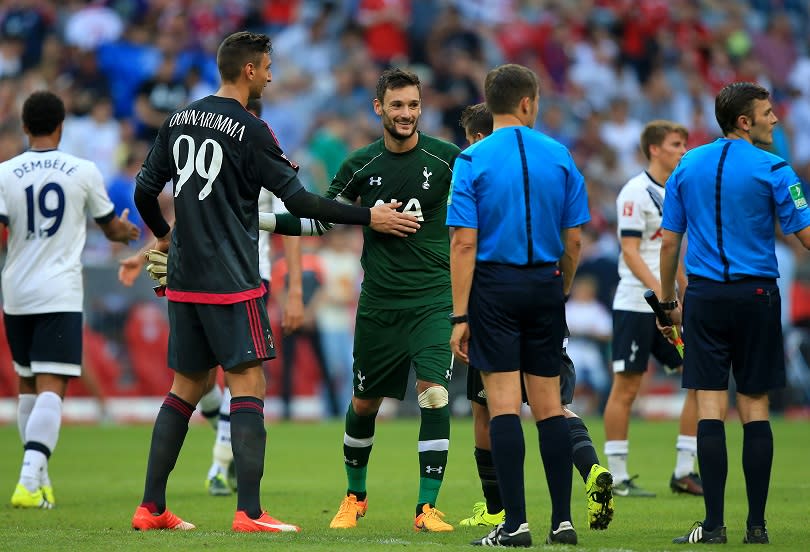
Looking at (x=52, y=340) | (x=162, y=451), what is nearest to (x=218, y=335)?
(x=162, y=451)

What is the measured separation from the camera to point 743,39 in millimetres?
25438

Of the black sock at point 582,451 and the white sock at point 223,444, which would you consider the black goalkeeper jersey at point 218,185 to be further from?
the white sock at point 223,444

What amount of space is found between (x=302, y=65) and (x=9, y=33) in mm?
4758

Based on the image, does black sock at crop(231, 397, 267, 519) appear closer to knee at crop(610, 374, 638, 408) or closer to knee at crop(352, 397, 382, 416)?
knee at crop(352, 397, 382, 416)

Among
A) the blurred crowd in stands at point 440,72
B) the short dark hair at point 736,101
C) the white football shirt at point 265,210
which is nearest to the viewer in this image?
the short dark hair at point 736,101

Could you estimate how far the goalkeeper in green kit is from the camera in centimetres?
822

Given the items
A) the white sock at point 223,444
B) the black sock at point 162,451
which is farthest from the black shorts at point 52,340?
the black sock at point 162,451

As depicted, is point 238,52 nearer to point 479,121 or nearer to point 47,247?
point 479,121

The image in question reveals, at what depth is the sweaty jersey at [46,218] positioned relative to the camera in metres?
9.66

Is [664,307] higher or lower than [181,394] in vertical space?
higher

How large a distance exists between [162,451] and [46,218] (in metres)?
2.81

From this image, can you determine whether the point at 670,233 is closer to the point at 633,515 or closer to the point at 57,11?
the point at 633,515

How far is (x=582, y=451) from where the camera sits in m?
7.93

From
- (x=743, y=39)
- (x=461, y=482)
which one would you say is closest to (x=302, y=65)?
(x=743, y=39)
